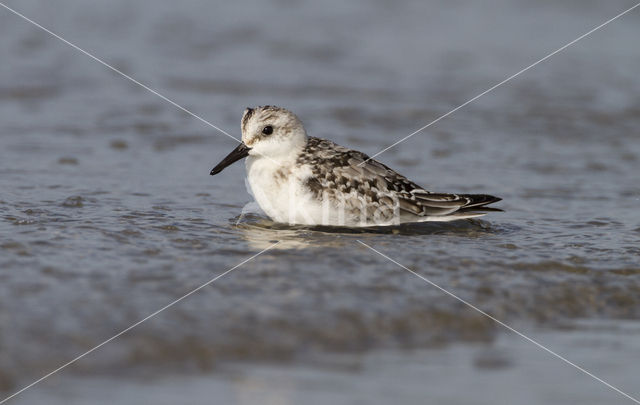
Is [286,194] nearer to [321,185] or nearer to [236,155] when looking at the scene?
[321,185]

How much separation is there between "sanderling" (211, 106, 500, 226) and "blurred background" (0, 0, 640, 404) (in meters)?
0.18

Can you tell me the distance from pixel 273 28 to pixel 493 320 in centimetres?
1029

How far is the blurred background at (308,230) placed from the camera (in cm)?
435

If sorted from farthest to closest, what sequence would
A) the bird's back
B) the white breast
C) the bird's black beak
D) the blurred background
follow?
1. the bird's black beak
2. the bird's back
3. the white breast
4. the blurred background

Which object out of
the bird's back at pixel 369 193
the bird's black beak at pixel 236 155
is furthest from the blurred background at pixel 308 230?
the bird's black beak at pixel 236 155

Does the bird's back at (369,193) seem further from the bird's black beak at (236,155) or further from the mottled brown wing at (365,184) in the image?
the bird's black beak at (236,155)

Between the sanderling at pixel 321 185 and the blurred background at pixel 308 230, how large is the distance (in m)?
0.18

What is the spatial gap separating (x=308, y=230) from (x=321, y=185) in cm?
36

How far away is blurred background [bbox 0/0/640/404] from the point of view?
14.3 ft

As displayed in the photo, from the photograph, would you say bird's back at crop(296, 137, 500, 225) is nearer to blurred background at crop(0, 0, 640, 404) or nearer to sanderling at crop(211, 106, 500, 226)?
sanderling at crop(211, 106, 500, 226)

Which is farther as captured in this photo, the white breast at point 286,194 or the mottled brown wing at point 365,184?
the mottled brown wing at point 365,184

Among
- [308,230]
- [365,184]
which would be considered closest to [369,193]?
[365,184]

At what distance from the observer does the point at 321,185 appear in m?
6.54

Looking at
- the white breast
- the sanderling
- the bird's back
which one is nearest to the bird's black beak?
the sanderling
